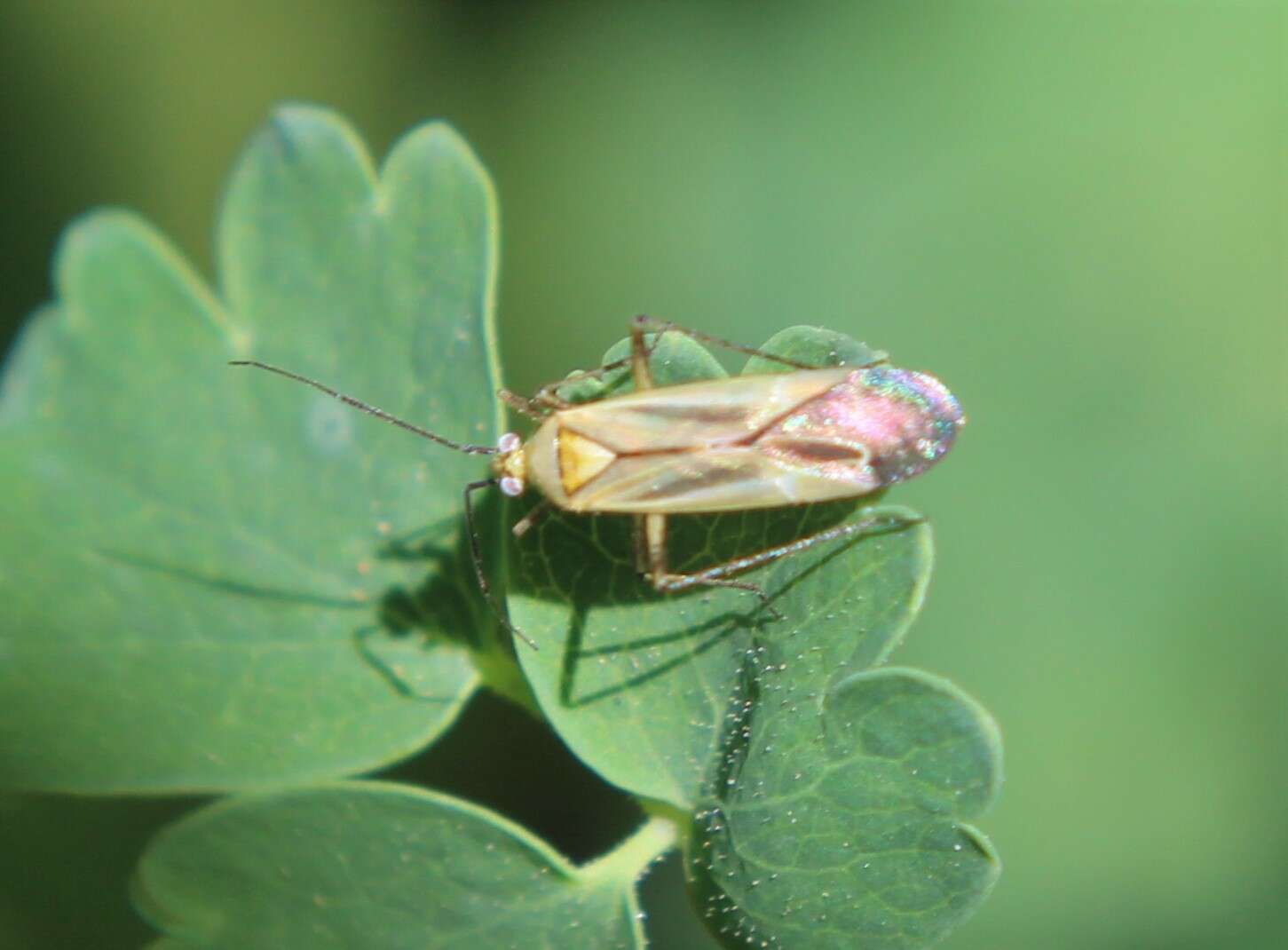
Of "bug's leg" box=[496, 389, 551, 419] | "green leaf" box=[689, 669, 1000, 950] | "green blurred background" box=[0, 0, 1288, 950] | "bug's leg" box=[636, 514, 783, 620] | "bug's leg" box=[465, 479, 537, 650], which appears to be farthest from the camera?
"green blurred background" box=[0, 0, 1288, 950]

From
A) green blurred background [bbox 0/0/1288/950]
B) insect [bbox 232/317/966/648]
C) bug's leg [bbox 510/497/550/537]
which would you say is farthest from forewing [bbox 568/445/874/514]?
green blurred background [bbox 0/0/1288/950]

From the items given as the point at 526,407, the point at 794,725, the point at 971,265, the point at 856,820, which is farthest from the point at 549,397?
the point at 971,265

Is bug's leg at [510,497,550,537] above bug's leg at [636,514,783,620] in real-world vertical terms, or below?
above

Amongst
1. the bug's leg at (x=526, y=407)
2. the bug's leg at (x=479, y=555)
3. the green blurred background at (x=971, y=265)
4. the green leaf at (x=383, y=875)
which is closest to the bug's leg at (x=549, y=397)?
the bug's leg at (x=526, y=407)

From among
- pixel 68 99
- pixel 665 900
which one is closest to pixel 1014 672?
pixel 665 900

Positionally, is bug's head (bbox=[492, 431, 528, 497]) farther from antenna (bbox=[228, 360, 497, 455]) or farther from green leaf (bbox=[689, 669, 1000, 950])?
green leaf (bbox=[689, 669, 1000, 950])

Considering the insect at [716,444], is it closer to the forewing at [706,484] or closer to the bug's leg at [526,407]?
the forewing at [706,484]

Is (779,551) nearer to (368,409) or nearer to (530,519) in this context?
(530,519)
